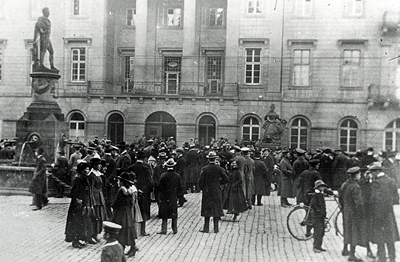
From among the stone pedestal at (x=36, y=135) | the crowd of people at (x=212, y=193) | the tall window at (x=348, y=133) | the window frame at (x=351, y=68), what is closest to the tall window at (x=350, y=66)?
the window frame at (x=351, y=68)

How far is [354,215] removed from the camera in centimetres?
959

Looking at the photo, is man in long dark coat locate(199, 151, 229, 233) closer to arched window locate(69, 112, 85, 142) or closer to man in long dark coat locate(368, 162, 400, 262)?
man in long dark coat locate(368, 162, 400, 262)

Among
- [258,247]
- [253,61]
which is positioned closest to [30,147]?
[258,247]

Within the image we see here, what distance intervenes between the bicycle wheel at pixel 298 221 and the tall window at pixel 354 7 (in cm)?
2309

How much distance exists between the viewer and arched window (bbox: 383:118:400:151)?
24.9m

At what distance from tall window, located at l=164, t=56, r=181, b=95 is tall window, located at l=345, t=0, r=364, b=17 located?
1211 centimetres

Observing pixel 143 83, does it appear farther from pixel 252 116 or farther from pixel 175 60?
pixel 252 116

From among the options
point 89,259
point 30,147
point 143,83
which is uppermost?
point 143,83

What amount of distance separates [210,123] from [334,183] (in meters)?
15.7

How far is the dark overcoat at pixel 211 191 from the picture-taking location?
39.1 ft

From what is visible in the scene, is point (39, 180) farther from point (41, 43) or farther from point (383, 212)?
point (383, 212)

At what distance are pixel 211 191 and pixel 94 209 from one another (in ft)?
9.67

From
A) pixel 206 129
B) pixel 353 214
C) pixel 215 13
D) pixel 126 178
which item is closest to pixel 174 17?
pixel 215 13

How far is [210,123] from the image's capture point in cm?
3356
